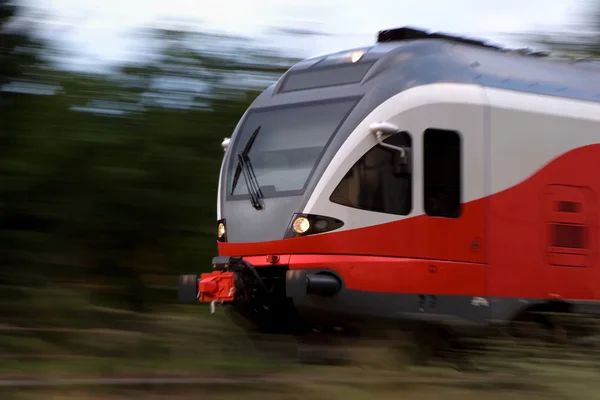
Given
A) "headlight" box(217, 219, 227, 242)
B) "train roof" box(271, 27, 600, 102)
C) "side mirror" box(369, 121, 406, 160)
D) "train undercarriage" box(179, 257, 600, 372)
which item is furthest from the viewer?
"headlight" box(217, 219, 227, 242)

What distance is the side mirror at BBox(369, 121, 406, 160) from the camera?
27.2 ft

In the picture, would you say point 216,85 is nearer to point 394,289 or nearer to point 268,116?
point 268,116

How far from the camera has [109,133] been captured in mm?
11562

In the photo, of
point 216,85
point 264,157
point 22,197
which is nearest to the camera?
point 264,157

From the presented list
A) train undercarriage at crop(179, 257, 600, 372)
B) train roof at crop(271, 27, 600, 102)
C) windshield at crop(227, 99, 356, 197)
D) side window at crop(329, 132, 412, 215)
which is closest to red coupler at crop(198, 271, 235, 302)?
train undercarriage at crop(179, 257, 600, 372)

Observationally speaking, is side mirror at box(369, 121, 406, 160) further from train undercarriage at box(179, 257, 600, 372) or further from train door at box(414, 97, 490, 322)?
train undercarriage at box(179, 257, 600, 372)

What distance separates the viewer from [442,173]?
28.3ft

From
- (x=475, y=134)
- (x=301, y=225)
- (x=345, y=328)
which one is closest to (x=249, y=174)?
(x=301, y=225)

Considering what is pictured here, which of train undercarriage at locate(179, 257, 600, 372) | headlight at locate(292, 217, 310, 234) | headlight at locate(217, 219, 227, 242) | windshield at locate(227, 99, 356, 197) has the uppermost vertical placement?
windshield at locate(227, 99, 356, 197)

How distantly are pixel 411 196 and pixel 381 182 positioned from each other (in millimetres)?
307

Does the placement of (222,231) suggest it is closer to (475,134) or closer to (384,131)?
(384,131)

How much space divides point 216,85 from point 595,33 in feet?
22.5

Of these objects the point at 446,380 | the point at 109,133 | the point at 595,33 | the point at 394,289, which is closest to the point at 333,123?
the point at 394,289

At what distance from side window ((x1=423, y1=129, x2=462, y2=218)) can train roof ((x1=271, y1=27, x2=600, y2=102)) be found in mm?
555
